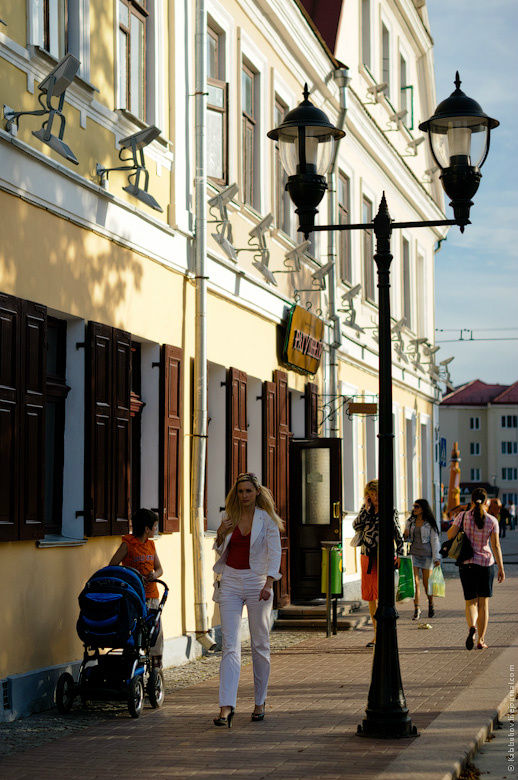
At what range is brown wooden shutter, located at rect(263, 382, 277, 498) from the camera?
54.7 feet

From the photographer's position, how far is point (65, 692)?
31.3 feet

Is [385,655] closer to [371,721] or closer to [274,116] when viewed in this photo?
[371,721]

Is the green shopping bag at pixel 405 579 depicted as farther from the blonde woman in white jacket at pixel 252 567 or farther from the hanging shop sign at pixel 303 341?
the blonde woman in white jacket at pixel 252 567

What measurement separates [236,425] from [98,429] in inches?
175

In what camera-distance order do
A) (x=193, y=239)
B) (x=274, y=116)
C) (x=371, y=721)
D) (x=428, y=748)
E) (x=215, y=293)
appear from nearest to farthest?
(x=428, y=748) < (x=371, y=721) < (x=193, y=239) < (x=215, y=293) < (x=274, y=116)

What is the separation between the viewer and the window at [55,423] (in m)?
10.8

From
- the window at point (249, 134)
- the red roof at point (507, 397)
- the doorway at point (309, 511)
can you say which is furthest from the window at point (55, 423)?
the red roof at point (507, 397)

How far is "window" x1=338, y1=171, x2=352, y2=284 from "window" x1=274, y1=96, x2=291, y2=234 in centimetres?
346

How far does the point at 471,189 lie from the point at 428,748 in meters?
3.59

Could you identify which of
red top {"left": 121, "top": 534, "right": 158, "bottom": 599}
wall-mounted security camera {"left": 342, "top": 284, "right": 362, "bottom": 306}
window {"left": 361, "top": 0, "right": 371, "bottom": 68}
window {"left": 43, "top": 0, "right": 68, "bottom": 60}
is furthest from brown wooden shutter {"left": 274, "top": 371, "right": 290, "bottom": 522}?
window {"left": 361, "top": 0, "right": 371, "bottom": 68}

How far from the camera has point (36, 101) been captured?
10.1 meters

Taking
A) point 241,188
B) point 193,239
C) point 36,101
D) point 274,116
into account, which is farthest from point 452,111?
point 274,116

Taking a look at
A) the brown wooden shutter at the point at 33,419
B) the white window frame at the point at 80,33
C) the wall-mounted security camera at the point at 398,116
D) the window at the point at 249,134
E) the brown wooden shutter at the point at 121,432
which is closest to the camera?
the brown wooden shutter at the point at 33,419

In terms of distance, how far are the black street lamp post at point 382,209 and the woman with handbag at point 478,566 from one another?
5636 millimetres
